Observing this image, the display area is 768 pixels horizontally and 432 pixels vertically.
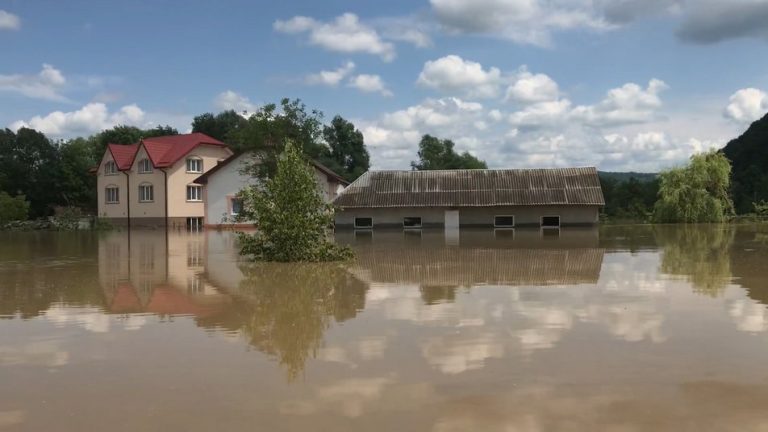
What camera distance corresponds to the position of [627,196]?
62000mm

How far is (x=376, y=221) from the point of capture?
40.6m

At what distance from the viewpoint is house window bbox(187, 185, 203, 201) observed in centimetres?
4822

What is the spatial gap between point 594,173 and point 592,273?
27801mm

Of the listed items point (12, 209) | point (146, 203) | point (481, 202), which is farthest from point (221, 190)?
point (12, 209)

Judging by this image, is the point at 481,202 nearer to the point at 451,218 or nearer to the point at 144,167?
the point at 451,218

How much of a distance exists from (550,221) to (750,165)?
3485 cm

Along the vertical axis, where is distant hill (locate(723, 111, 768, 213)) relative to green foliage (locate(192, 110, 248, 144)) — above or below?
below

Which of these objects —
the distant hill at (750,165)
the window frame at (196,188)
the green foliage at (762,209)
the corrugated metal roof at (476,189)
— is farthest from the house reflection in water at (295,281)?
the distant hill at (750,165)

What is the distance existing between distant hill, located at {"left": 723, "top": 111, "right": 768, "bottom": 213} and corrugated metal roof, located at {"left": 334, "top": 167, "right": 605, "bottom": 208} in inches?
962

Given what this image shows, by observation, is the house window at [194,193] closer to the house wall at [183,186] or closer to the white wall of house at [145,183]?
the house wall at [183,186]

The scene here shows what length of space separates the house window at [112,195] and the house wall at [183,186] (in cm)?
657

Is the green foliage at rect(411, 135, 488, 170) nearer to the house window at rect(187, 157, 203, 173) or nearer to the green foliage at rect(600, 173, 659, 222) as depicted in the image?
the green foliage at rect(600, 173, 659, 222)

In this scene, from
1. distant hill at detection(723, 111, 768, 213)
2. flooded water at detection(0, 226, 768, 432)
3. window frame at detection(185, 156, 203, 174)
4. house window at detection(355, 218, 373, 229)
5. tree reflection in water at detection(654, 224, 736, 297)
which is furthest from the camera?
distant hill at detection(723, 111, 768, 213)

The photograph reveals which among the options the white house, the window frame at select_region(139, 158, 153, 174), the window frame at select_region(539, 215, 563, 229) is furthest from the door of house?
the window frame at select_region(139, 158, 153, 174)
